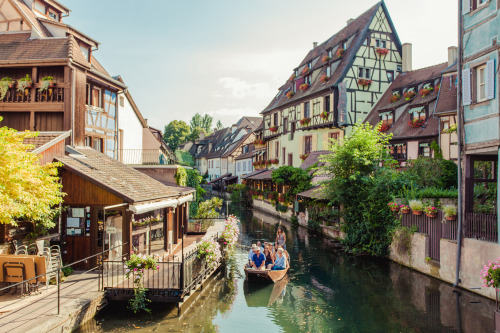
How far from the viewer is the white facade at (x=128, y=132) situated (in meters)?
22.9

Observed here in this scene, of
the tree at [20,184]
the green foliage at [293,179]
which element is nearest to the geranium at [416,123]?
the green foliage at [293,179]

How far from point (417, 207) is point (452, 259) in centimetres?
242

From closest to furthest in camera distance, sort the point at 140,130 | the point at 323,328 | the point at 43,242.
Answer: the point at 323,328 → the point at 43,242 → the point at 140,130

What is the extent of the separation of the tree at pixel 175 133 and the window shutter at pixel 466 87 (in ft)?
261

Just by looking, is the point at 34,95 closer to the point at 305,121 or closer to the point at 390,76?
the point at 305,121

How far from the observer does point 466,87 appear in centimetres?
1279

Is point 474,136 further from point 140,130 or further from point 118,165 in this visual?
point 140,130

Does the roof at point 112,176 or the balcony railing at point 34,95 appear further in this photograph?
the balcony railing at point 34,95

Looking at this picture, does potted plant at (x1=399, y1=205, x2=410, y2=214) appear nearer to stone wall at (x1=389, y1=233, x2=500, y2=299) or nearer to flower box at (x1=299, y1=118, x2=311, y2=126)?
stone wall at (x1=389, y1=233, x2=500, y2=299)

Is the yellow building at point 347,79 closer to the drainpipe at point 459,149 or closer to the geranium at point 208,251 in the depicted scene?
the drainpipe at point 459,149

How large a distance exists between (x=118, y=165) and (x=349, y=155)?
1146 cm

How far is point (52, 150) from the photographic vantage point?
1321 centimetres

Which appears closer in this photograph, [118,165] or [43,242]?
[43,242]

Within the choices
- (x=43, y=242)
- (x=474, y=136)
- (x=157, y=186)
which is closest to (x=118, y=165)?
(x=157, y=186)
